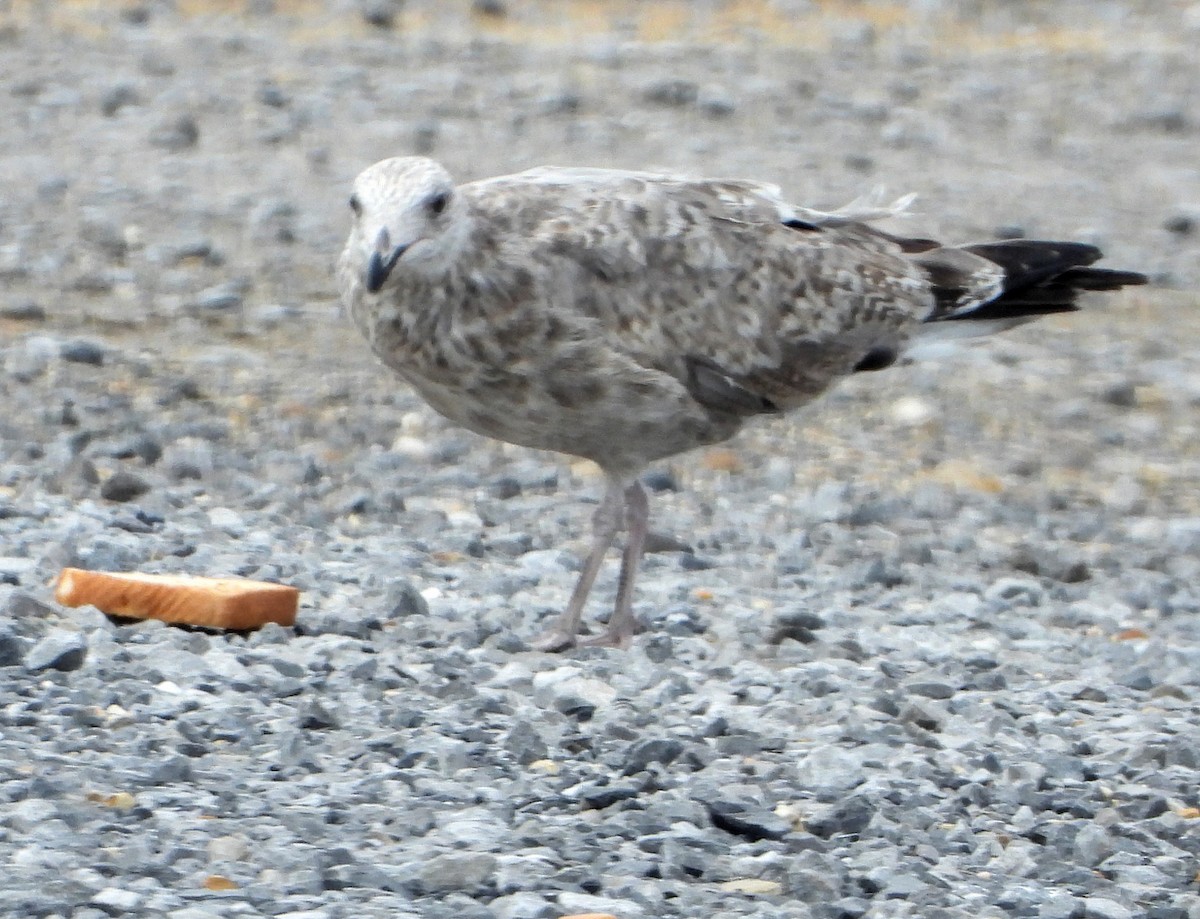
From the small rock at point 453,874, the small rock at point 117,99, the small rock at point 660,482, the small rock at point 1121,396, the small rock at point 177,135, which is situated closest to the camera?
the small rock at point 453,874

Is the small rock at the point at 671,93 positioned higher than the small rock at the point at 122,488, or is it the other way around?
the small rock at the point at 671,93

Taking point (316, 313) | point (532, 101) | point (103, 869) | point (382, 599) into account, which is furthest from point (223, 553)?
point (532, 101)

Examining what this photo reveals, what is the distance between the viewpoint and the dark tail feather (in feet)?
25.2

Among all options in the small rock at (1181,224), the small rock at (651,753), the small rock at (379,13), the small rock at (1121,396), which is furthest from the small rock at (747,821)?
the small rock at (379,13)

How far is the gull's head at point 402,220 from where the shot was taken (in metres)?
6.22

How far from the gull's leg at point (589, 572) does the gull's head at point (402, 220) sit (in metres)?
1.00

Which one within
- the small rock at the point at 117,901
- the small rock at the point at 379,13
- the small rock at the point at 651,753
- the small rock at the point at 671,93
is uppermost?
the small rock at the point at 379,13

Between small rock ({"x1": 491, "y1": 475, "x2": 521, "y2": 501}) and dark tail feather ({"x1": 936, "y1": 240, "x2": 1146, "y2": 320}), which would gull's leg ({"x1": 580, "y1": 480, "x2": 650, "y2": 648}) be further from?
small rock ({"x1": 491, "y1": 475, "x2": 521, "y2": 501})

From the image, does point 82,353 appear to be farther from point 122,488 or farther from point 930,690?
point 930,690

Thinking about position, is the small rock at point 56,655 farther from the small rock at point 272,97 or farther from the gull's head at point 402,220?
the small rock at point 272,97

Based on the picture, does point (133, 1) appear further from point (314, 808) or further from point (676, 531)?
point (314, 808)

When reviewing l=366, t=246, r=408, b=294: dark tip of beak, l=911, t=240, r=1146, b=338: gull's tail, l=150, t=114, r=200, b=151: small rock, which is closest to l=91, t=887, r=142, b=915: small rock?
l=366, t=246, r=408, b=294: dark tip of beak

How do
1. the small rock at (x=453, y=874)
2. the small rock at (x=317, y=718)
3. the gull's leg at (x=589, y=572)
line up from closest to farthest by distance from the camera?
the small rock at (x=453, y=874), the small rock at (x=317, y=718), the gull's leg at (x=589, y=572)

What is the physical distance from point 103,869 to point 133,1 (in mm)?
13093
